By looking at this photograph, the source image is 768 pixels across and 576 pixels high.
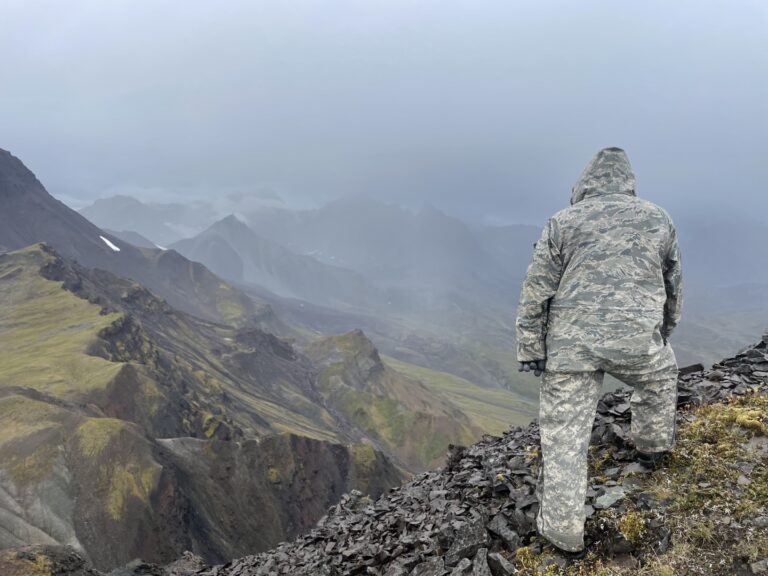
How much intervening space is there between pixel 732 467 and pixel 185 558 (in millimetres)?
28193

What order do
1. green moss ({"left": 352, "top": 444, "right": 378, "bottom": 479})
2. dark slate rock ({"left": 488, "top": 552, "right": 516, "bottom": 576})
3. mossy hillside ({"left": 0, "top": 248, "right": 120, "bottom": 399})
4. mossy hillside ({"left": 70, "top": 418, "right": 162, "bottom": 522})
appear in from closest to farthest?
dark slate rock ({"left": 488, "top": 552, "right": 516, "bottom": 576}), mossy hillside ({"left": 70, "top": 418, "right": 162, "bottom": 522}), mossy hillside ({"left": 0, "top": 248, "right": 120, "bottom": 399}), green moss ({"left": 352, "top": 444, "right": 378, "bottom": 479})

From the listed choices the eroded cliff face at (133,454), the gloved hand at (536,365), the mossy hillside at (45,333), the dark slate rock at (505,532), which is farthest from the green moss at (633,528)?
the mossy hillside at (45,333)

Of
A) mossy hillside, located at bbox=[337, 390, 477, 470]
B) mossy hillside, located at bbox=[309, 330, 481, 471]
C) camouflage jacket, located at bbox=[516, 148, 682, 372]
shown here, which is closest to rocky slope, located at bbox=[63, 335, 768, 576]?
camouflage jacket, located at bbox=[516, 148, 682, 372]

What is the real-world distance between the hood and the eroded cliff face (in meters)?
45.2

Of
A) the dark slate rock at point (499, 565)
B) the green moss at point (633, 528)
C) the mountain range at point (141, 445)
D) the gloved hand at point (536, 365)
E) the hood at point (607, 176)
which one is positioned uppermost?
the hood at point (607, 176)

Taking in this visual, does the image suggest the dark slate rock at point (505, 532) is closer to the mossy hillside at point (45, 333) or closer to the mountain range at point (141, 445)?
the mountain range at point (141, 445)

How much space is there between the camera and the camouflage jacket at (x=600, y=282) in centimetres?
627

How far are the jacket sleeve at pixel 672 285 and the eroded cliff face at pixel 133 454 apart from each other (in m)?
44.9

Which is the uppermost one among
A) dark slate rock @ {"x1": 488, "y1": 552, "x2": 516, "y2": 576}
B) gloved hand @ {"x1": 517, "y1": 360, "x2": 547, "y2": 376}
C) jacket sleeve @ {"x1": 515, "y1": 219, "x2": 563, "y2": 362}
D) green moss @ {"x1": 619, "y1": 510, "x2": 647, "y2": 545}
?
jacket sleeve @ {"x1": 515, "y1": 219, "x2": 563, "y2": 362}

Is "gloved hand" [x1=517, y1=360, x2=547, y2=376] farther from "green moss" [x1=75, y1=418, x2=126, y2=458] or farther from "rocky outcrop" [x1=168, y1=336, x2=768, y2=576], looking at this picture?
"green moss" [x1=75, y1=418, x2=126, y2=458]

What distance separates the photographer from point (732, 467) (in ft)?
23.3

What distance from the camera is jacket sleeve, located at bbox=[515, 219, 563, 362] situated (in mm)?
6605

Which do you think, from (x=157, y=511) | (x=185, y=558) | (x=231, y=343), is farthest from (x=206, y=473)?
(x=231, y=343)

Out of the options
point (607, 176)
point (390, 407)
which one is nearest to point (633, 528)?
point (607, 176)
